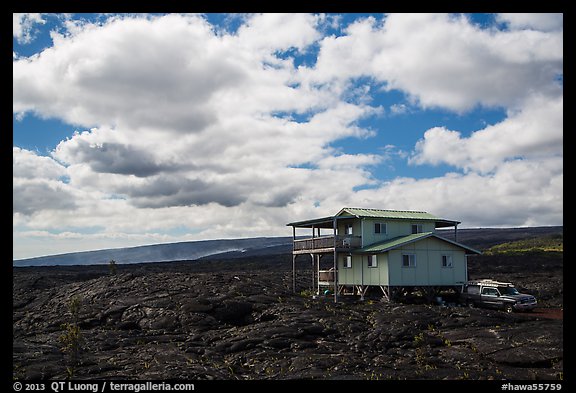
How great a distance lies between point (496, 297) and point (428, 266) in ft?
19.0

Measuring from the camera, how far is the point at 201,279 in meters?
48.4

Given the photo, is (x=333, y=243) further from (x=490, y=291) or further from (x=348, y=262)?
(x=490, y=291)

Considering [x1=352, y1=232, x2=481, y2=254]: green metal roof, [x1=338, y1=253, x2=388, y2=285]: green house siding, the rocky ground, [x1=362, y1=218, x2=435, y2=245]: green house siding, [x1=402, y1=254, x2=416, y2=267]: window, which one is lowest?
the rocky ground

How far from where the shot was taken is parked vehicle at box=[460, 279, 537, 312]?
38000 mm

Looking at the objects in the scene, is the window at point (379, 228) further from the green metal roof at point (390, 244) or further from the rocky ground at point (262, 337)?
the rocky ground at point (262, 337)

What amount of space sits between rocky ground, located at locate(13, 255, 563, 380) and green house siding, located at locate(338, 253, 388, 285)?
6.28ft

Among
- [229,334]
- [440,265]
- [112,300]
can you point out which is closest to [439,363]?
[229,334]

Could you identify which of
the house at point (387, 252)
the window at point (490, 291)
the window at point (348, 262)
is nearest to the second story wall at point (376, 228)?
the house at point (387, 252)

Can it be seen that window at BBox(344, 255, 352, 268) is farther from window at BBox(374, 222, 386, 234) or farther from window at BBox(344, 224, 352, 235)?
window at BBox(374, 222, 386, 234)

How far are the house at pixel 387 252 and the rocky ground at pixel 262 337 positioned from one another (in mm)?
2603

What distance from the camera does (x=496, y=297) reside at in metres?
39.2

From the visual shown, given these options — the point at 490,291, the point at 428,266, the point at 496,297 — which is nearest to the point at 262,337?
the point at 428,266

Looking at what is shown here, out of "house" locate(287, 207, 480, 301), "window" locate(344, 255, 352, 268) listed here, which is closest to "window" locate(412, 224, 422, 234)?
"house" locate(287, 207, 480, 301)
